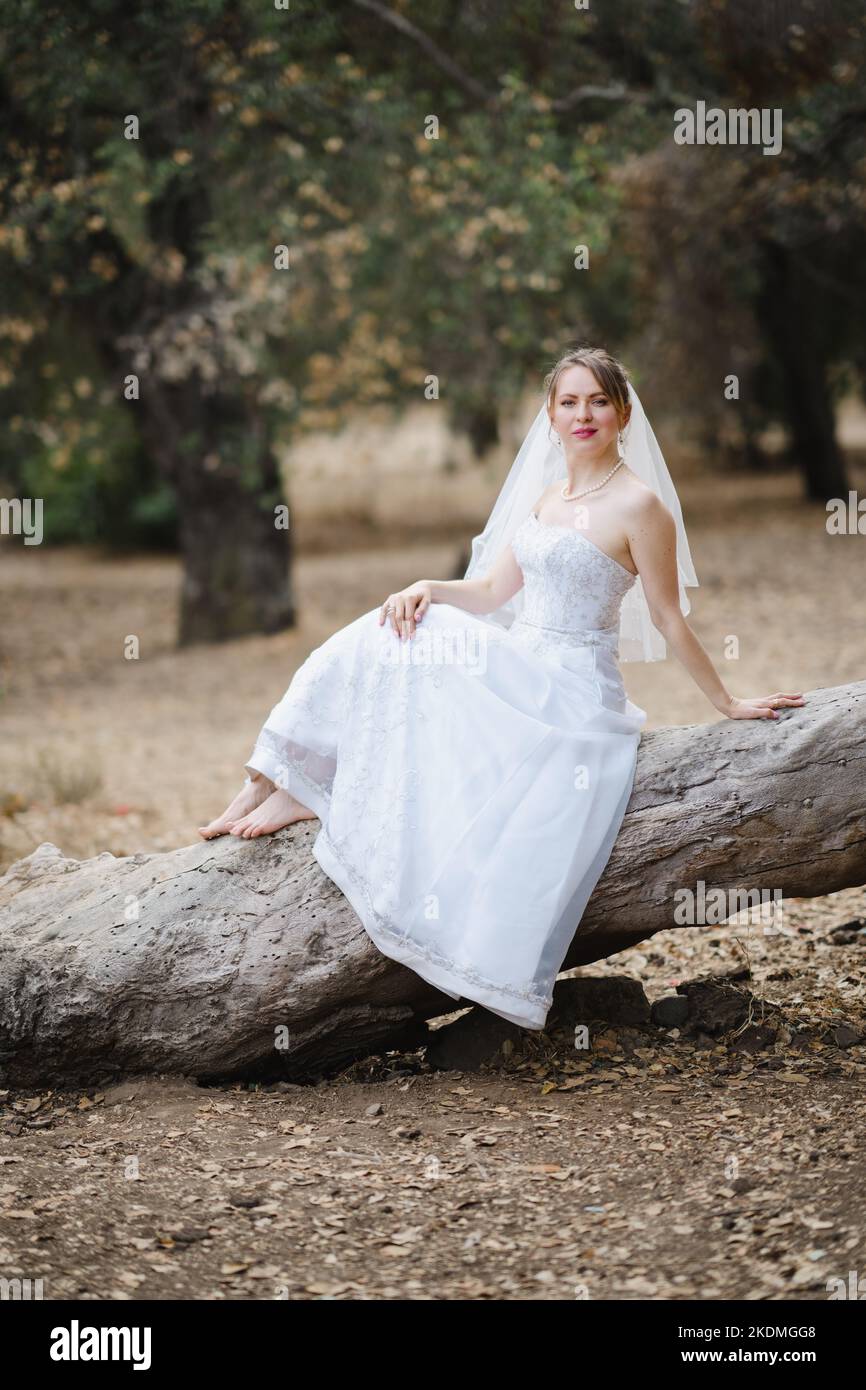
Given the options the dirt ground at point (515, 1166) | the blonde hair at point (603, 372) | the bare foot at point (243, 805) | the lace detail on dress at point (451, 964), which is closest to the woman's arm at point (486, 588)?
the blonde hair at point (603, 372)

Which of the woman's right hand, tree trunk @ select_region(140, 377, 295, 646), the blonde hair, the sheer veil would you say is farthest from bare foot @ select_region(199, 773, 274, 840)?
tree trunk @ select_region(140, 377, 295, 646)

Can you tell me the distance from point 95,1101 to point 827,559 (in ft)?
38.2

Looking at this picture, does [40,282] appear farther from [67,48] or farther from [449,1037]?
[449,1037]

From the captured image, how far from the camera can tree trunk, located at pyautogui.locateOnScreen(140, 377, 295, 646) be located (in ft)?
44.0

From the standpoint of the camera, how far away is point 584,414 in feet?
16.4

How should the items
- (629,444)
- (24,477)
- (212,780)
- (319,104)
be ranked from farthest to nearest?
1. (24,477)
2. (319,104)
3. (212,780)
4. (629,444)

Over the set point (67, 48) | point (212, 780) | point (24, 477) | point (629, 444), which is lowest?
point (212, 780)

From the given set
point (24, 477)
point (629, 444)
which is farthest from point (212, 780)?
point (24, 477)

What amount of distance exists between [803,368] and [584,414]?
47.3 feet

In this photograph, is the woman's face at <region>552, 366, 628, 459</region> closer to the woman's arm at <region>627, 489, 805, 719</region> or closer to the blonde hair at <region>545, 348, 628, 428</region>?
the blonde hair at <region>545, 348, 628, 428</region>

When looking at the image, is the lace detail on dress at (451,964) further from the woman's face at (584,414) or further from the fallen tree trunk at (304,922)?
the woman's face at (584,414)

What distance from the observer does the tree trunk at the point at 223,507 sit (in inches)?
528

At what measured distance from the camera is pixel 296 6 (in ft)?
33.3

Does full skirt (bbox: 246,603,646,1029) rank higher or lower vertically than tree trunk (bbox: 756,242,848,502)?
lower
